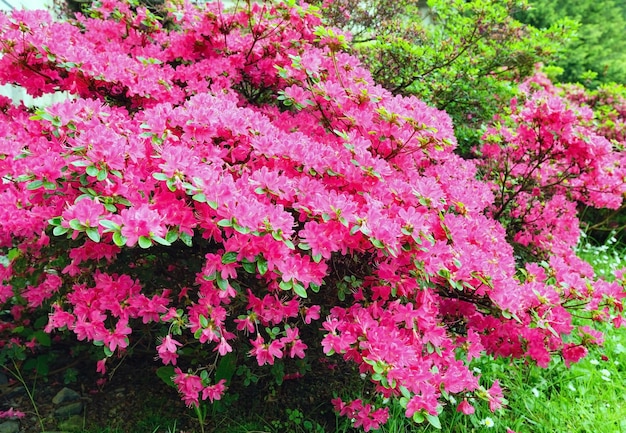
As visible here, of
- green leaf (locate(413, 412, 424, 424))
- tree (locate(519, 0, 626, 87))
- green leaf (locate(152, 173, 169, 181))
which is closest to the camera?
green leaf (locate(152, 173, 169, 181))

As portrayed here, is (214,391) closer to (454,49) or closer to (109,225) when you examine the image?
(109,225)

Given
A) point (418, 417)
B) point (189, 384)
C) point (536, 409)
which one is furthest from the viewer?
point (536, 409)

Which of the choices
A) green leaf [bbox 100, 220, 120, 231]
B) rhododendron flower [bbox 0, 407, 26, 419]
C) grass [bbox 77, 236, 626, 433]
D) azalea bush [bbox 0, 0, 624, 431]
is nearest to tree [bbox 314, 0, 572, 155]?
azalea bush [bbox 0, 0, 624, 431]

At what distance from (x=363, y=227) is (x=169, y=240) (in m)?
0.53

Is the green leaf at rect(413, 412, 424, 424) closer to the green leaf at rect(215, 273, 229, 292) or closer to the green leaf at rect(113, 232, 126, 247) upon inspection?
the green leaf at rect(215, 273, 229, 292)

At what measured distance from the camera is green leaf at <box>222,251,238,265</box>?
1329 millimetres

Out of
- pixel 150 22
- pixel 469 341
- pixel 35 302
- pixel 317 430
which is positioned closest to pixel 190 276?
pixel 35 302

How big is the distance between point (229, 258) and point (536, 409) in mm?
1634

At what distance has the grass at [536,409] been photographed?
6.52 feet

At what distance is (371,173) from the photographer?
1.66m

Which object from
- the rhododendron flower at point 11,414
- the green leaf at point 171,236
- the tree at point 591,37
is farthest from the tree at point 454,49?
the tree at point 591,37

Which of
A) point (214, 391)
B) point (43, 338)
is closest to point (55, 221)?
point (214, 391)

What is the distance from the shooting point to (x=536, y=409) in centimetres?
218

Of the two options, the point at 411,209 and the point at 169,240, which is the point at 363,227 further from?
the point at 169,240
